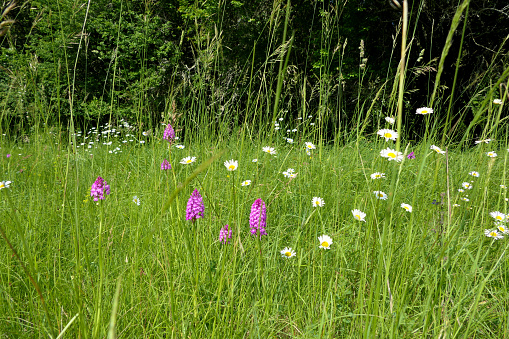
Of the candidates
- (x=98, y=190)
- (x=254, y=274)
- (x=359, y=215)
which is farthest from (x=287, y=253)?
(x=98, y=190)

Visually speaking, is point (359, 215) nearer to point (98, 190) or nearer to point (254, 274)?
point (254, 274)

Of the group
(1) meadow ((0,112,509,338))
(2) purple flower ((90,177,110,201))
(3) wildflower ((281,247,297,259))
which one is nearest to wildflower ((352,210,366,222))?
(1) meadow ((0,112,509,338))

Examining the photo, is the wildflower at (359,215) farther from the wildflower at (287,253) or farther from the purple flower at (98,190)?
the purple flower at (98,190)

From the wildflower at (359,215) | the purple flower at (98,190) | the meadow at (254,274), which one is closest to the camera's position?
the meadow at (254,274)

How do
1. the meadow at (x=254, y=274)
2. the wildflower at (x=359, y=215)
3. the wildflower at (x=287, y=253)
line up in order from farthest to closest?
the wildflower at (x=359, y=215), the wildflower at (x=287, y=253), the meadow at (x=254, y=274)

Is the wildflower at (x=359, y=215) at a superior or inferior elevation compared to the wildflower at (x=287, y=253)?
superior

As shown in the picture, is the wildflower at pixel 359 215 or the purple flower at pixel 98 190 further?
the purple flower at pixel 98 190

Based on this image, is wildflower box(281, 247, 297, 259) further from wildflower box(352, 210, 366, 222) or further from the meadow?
wildflower box(352, 210, 366, 222)

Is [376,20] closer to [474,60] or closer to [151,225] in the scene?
[474,60]

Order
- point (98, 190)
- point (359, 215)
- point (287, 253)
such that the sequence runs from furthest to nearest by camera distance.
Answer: point (98, 190) → point (359, 215) → point (287, 253)

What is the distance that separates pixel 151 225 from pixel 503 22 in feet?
23.6

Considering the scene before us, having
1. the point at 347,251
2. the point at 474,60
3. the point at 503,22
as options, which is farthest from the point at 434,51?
the point at 347,251

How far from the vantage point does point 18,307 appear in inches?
37.0

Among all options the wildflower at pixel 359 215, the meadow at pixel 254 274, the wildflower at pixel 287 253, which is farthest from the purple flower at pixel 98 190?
the wildflower at pixel 359 215
